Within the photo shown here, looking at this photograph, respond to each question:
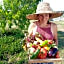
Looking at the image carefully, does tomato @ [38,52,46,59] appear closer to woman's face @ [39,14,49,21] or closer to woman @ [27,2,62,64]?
woman @ [27,2,62,64]

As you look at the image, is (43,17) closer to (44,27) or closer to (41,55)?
(44,27)

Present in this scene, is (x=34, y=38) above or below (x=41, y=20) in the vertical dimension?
below

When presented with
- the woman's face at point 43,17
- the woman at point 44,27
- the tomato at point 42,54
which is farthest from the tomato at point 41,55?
the woman's face at point 43,17

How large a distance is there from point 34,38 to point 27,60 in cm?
50

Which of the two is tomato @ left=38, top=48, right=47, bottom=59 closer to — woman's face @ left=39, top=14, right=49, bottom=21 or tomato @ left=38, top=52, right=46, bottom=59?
tomato @ left=38, top=52, right=46, bottom=59

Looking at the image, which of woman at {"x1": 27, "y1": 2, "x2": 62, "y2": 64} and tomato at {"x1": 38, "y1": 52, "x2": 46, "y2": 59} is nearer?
tomato at {"x1": 38, "y1": 52, "x2": 46, "y2": 59}

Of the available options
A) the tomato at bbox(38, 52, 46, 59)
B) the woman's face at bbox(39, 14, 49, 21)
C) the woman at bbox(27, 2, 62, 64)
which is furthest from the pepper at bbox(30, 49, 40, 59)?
the woman's face at bbox(39, 14, 49, 21)

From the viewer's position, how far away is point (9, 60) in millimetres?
2480

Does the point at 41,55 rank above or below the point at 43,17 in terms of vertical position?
below

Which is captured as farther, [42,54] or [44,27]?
[44,27]

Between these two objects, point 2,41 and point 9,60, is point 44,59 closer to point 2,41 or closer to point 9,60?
point 9,60

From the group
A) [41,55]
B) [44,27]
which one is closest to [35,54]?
[41,55]

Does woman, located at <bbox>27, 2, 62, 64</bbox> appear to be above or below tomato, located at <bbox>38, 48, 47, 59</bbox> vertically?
above

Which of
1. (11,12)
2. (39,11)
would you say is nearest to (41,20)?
(39,11)
